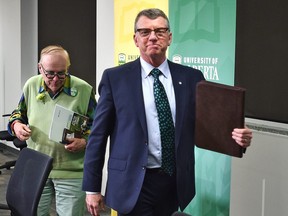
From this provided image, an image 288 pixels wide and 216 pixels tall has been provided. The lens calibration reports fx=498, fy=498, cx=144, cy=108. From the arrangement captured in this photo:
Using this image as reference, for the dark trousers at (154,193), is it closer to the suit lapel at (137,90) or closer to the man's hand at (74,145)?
the suit lapel at (137,90)

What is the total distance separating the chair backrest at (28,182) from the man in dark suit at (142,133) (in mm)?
289

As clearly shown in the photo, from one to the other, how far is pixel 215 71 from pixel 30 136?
4.37ft

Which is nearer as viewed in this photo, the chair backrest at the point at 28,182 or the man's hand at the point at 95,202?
the man's hand at the point at 95,202

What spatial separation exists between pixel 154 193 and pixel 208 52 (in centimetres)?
138

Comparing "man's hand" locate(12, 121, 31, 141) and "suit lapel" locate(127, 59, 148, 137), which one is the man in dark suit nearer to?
"suit lapel" locate(127, 59, 148, 137)

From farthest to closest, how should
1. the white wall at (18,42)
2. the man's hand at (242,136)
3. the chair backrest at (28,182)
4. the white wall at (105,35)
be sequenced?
the white wall at (18,42)
the white wall at (105,35)
the chair backrest at (28,182)
the man's hand at (242,136)

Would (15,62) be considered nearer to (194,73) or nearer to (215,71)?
(215,71)

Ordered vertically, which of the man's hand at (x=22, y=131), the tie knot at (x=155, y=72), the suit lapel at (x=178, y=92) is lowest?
the man's hand at (x=22, y=131)

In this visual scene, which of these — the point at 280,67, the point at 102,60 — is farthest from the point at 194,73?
the point at 102,60

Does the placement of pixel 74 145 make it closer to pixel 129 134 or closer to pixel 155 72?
pixel 129 134

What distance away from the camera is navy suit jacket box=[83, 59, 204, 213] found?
2.39 meters

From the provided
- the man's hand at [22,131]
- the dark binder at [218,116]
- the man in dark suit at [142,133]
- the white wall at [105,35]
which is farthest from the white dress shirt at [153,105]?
the white wall at [105,35]

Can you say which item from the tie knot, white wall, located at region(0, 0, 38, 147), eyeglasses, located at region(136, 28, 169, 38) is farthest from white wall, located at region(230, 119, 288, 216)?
white wall, located at region(0, 0, 38, 147)

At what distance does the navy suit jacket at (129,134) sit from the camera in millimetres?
2391
